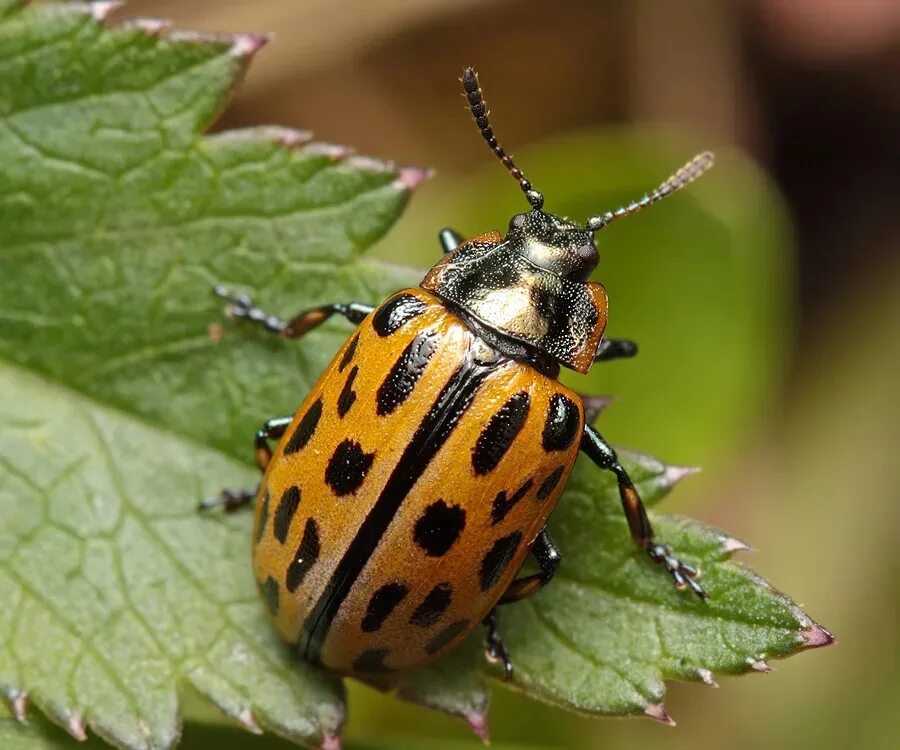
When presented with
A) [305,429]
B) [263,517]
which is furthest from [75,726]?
[305,429]

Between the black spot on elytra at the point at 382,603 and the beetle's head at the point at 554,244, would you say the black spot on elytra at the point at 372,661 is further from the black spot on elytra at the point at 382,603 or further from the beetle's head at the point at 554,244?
the beetle's head at the point at 554,244

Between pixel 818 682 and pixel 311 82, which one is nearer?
pixel 818 682

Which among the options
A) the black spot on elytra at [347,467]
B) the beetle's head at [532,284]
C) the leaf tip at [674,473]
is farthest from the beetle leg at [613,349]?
the black spot on elytra at [347,467]

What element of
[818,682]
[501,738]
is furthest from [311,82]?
[818,682]

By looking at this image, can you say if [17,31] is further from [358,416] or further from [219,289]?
[358,416]

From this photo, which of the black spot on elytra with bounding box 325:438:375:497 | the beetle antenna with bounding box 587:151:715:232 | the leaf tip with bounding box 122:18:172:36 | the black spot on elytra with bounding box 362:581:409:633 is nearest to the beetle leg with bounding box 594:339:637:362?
the beetle antenna with bounding box 587:151:715:232

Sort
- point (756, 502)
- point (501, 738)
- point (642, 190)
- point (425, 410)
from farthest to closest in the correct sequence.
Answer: point (756, 502), point (642, 190), point (501, 738), point (425, 410)
